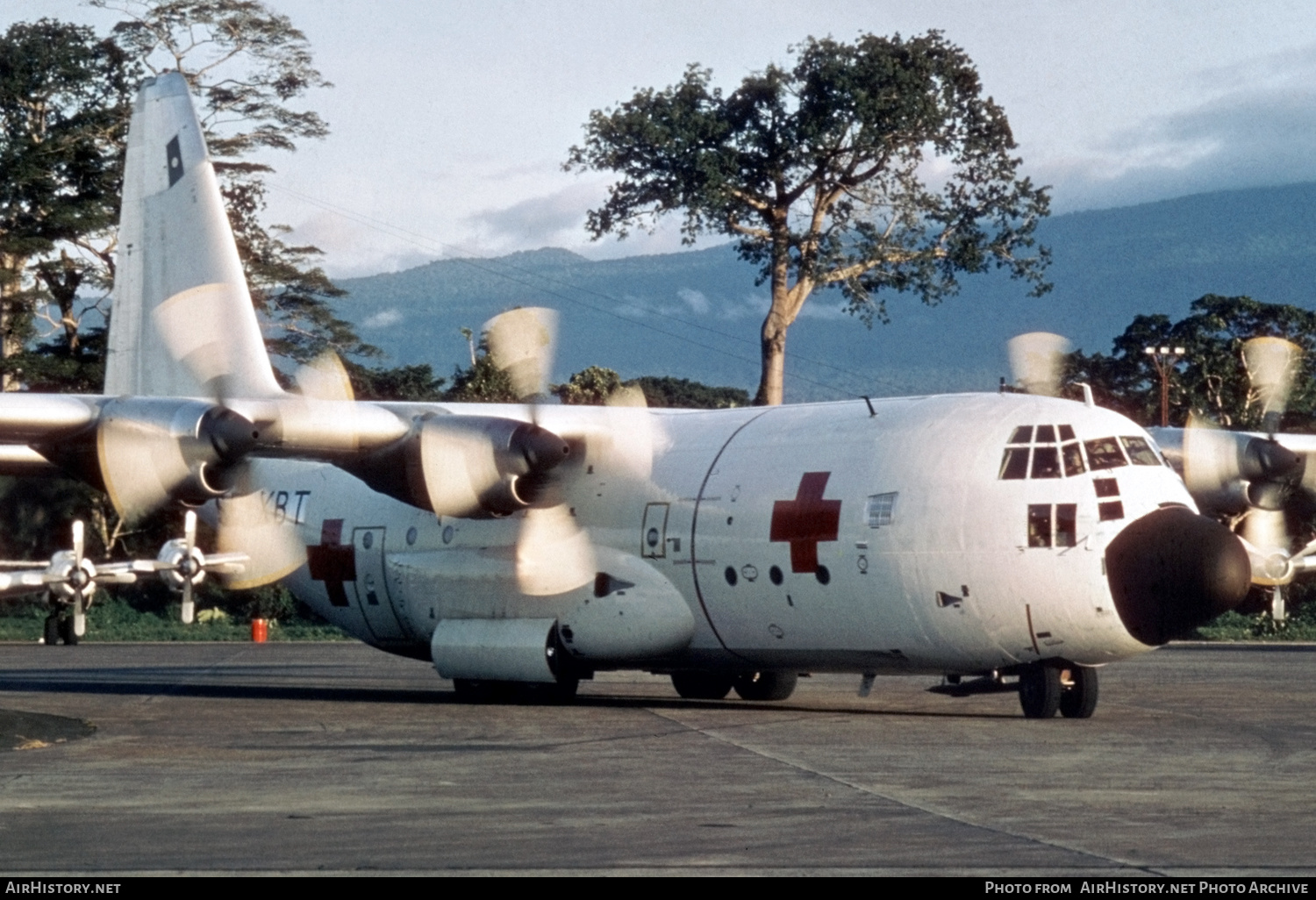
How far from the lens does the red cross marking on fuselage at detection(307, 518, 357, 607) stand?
24781 mm

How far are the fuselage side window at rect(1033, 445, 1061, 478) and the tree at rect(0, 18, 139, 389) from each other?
4079 cm

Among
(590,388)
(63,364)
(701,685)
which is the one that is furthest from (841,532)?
(590,388)

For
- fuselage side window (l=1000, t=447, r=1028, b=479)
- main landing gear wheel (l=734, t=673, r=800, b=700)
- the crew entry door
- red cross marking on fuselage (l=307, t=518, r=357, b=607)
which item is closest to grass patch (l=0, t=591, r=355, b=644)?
red cross marking on fuselage (l=307, t=518, r=357, b=607)

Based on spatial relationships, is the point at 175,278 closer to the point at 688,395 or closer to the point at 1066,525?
the point at 1066,525

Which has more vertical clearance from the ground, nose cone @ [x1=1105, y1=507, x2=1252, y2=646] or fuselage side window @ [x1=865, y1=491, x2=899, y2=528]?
fuselage side window @ [x1=865, y1=491, x2=899, y2=528]

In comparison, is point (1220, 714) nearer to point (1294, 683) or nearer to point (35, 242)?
point (1294, 683)

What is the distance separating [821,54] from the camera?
51031 mm

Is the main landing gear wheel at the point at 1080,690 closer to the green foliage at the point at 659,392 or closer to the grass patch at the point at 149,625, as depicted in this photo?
the grass patch at the point at 149,625

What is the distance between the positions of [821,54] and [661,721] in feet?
114

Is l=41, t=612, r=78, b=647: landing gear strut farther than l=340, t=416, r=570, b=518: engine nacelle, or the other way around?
l=41, t=612, r=78, b=647: landing gear strut

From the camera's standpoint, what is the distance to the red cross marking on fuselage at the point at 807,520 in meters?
19.5

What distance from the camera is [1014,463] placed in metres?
18.6

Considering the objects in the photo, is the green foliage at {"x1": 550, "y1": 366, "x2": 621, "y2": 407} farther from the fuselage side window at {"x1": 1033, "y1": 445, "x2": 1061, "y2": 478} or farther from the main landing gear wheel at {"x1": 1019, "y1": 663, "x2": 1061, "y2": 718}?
the fuselage side window at {"x1": 1033, "y1": 445, "x2": 1061, "y2": 478}
